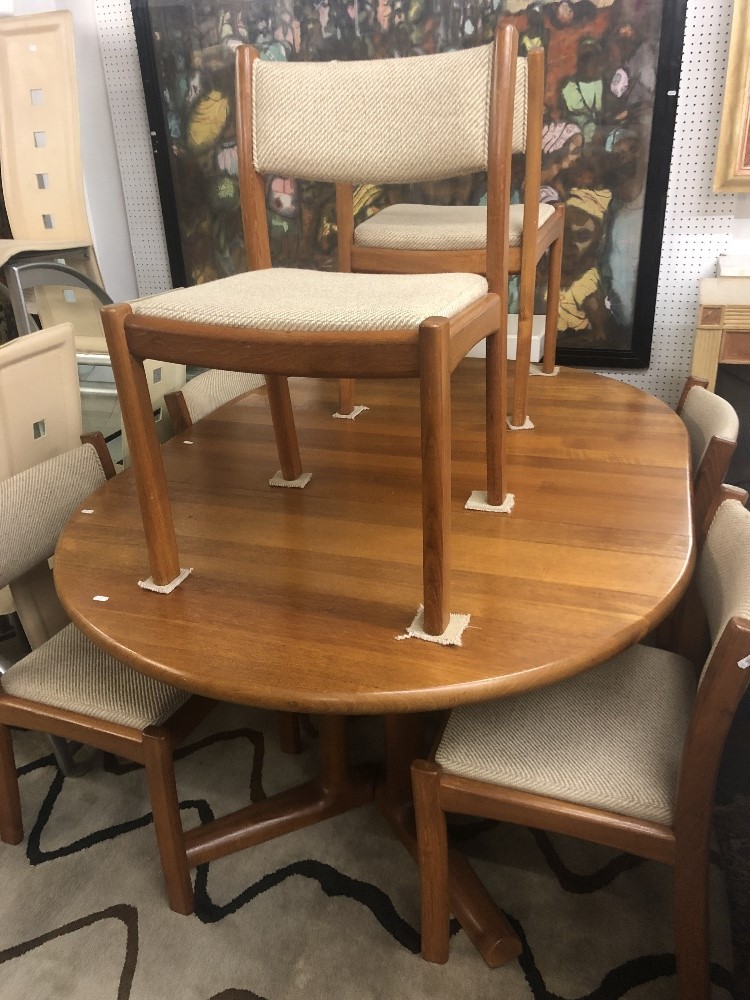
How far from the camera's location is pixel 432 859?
1003mm

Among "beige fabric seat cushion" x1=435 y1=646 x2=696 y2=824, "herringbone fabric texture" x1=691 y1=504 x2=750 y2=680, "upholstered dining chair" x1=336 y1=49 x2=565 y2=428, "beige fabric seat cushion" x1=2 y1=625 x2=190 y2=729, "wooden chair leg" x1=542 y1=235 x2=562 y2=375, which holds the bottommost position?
"beige fabric seat cushion" x1=2 y1=625 x2=190 y2=729

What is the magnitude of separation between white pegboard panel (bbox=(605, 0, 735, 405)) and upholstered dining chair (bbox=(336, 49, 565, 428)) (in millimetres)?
549

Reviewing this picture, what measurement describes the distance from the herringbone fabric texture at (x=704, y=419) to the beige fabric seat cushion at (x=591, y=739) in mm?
507

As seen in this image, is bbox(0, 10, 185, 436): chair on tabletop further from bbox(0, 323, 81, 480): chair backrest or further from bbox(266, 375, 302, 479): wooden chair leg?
bbox(266, 375, 302, 479): wooden chair leg

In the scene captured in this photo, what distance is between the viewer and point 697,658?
125 cm

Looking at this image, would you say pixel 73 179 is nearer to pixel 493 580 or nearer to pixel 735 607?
pixel 493 580

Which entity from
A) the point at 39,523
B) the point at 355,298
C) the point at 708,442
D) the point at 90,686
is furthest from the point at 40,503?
the point at 708,442

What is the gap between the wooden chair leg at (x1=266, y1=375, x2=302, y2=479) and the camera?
4.29 ft

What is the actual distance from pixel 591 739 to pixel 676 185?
1.82 metres

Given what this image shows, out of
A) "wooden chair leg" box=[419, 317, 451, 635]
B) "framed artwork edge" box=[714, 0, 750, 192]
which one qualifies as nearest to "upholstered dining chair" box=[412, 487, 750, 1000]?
"wooden chair leg" box=[419, 317, 451, 635]

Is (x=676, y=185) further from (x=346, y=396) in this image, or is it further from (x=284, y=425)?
(x=284, y=425)

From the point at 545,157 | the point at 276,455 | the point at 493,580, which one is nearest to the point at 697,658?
the point at 493,580

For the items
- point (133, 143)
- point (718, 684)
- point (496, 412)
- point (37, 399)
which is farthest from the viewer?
point (133, 143)

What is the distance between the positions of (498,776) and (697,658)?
51cm
